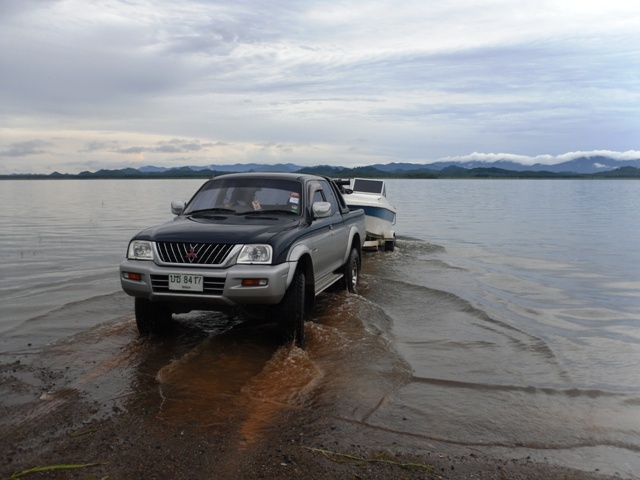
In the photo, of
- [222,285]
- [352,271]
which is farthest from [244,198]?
[352,271]

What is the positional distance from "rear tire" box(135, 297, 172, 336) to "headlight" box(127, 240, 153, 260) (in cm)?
55

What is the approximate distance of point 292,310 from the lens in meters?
6.19

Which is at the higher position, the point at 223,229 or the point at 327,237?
the point at 223,229

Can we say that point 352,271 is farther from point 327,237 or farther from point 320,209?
point 320,209

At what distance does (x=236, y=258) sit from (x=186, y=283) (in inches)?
21.7

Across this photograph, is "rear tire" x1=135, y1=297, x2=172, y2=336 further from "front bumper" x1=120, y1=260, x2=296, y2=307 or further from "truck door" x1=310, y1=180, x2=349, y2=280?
"truck door" x1=310, y1=180, x2=349, y2=280

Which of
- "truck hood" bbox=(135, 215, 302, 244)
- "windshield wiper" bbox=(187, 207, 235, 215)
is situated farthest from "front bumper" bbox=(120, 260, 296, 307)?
"windshield wiper" bbox=(187, 207, 235, 215)

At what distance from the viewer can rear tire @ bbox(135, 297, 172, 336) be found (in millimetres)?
6543

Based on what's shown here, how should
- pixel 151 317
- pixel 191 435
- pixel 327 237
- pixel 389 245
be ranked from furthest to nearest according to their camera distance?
A: pixel 389 245
pixel 327 237
pixel 151 317
pixel 191 435

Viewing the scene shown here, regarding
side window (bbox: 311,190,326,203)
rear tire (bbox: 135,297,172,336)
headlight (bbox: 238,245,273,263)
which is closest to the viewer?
headlight (bbox: 238,245,273,263)

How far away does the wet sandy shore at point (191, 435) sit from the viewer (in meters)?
3.70

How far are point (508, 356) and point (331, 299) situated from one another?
3.21m

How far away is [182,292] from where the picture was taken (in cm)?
585

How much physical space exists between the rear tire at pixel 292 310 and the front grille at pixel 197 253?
79cm
